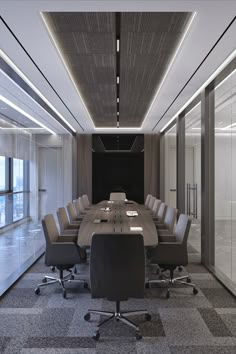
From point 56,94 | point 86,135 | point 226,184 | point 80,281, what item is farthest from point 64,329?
point 86,135

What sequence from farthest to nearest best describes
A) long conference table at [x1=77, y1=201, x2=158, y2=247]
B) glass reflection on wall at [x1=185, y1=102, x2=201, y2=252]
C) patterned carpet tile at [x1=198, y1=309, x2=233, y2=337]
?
glass reflection on wall at [x1=185, y1=102, x2=201, y2=252] → long conference table at [x1=77, y1=201, x2=158, y2=247] → patterned carpet tile at [x1=198, y1=309, x2=233, y2=337]

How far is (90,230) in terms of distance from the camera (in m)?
4.36

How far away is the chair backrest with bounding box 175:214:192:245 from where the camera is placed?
410cm

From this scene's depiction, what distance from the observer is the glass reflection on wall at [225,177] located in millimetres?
4344

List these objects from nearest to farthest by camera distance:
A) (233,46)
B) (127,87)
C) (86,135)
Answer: (233,46), (127,87), (86,135)

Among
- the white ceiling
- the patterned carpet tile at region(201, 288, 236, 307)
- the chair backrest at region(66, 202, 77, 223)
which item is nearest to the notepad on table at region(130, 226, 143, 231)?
the patterned carpet tile at region(201, 288, 236, 307)

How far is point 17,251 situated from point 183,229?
2512 mm

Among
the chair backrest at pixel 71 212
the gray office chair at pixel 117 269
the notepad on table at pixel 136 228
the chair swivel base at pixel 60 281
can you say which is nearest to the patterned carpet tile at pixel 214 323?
the gray office chair at pixel 117 269

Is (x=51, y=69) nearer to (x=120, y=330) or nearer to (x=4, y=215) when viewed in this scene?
(x=4, y=215)

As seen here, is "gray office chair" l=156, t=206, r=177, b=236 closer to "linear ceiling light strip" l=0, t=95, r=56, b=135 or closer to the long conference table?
the long conference table

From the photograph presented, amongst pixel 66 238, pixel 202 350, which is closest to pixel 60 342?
pixel 202 350

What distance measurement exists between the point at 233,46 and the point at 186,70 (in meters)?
0.88

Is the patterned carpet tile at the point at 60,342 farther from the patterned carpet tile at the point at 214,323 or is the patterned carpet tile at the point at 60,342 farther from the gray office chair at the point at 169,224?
the gray office chair at the point at 169,224

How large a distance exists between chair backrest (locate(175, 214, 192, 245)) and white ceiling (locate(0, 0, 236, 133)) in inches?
76.4
